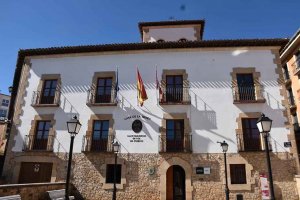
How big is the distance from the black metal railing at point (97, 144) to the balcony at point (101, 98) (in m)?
1.80

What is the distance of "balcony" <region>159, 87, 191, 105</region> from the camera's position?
508 inches

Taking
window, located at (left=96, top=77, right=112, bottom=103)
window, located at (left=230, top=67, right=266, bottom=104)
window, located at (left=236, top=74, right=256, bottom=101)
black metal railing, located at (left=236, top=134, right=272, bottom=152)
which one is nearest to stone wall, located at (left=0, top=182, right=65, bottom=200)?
window, located at (left=96, top=77, right=112, bottom=103)

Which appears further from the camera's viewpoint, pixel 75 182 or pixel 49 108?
pixel 49 108

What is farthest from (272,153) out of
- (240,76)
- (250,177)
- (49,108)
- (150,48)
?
(49,108)

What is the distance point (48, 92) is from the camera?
14234 mm

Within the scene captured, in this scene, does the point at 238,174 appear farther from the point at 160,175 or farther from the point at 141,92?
the point at 141,92

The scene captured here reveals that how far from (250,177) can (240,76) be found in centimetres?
527

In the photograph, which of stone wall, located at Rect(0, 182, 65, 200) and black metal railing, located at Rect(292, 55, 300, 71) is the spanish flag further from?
black metal railing, located at Rect(292, 55, 300, 71)

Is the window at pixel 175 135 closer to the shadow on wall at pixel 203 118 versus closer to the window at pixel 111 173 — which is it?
the shadow on wall at pixel 203 118

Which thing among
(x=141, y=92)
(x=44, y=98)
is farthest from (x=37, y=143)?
(x=141, y=92)

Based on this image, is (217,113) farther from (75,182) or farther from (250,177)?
(75,182)

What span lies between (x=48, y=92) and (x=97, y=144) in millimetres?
4479

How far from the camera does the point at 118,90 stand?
13.5 metres

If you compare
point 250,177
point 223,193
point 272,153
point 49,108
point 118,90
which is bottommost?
point 223,193
